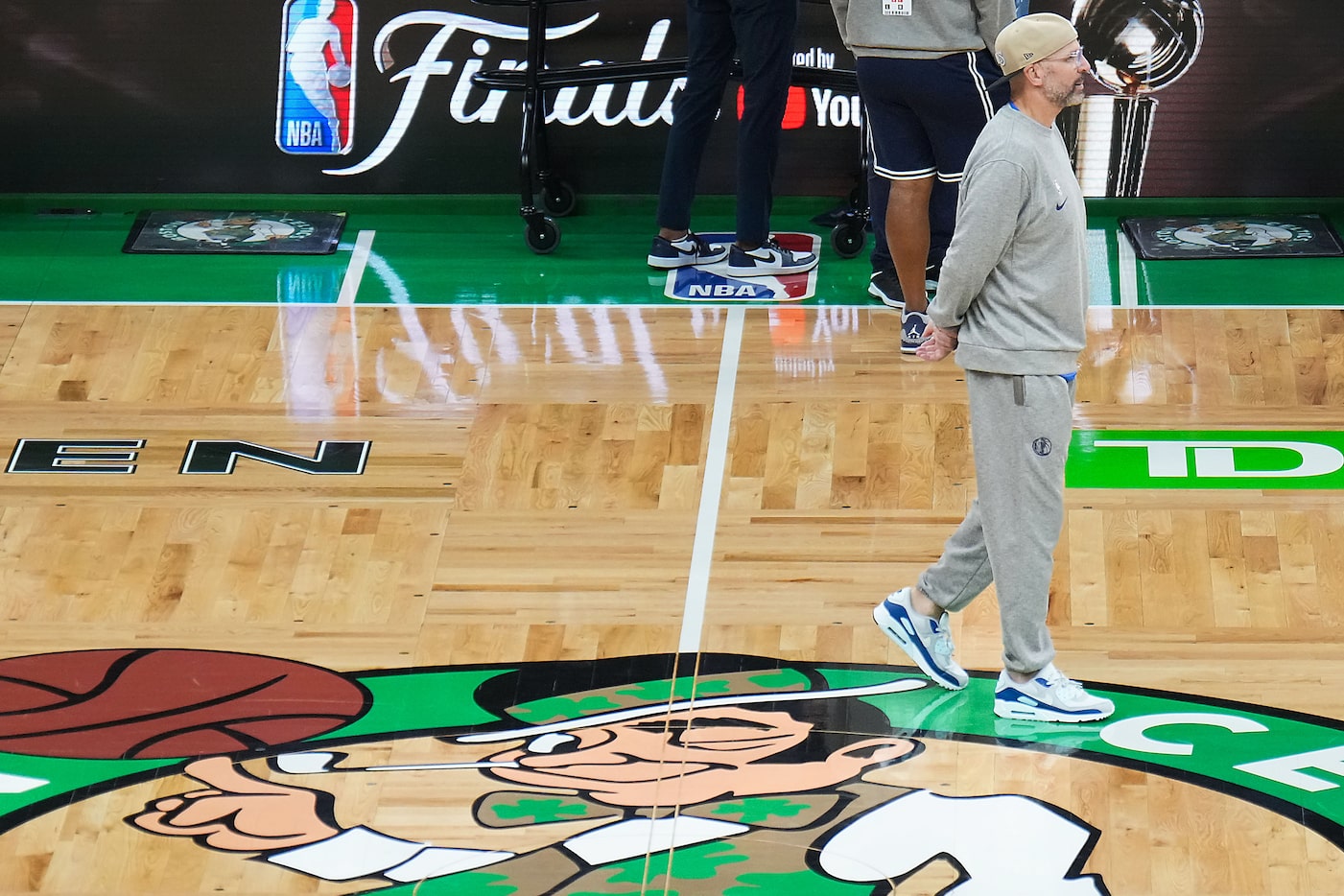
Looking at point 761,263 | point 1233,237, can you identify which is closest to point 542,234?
point 761,263

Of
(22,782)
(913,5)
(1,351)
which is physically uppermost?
(913,5)

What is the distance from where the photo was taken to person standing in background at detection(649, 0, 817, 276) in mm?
6371

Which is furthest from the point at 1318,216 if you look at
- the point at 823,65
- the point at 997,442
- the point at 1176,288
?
the point at 997,442

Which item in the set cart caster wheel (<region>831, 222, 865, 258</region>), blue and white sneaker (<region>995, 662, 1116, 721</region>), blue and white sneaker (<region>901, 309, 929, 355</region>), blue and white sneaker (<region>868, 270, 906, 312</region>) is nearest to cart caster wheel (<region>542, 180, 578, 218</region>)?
cart caster wheel (<region>831, 222, 865, 258</region>)

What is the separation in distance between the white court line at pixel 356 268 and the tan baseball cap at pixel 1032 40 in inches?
131

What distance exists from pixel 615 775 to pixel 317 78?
13.6ft

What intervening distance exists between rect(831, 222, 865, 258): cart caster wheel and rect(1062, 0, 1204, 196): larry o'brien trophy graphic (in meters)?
1.02

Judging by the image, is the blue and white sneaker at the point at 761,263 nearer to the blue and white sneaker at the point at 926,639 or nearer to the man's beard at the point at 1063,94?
the blue and white sneaker at the point at 926,639

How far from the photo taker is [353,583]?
5.00 meters

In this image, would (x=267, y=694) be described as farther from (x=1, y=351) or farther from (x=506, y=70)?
(x=506, y=70)

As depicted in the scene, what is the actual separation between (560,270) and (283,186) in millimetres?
1364

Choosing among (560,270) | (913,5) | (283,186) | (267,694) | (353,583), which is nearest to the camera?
(267,694)

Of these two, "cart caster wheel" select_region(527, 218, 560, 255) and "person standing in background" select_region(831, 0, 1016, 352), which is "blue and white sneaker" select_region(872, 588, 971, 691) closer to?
"person standing in background" select_region(831, 0, 1016, 352)

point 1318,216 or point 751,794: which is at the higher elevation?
point 1318,216
